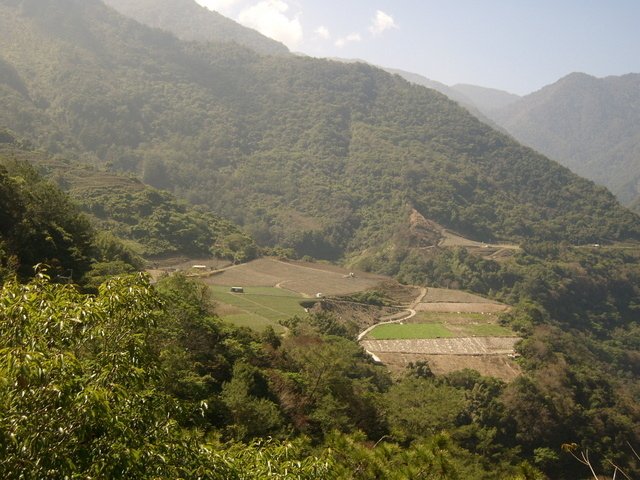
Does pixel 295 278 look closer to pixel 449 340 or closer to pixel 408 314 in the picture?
pixel 408 314

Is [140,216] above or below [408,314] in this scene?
above

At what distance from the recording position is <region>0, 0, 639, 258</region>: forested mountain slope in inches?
4018

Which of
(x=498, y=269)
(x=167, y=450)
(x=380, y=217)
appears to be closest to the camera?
(x=167, y=450)

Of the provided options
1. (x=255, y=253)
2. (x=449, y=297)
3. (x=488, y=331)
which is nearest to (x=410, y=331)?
(x=488, y=331)

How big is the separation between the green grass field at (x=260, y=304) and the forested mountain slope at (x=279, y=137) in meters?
43.1

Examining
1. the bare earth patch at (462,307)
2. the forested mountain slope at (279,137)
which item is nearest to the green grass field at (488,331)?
the bare earth patch at (462,307)

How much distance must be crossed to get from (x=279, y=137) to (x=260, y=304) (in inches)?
3629

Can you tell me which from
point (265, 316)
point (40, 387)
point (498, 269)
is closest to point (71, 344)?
point (40, 387)

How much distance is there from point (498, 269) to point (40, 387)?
265 feet

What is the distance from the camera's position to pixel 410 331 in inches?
1881

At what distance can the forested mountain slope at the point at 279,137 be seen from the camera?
102 m

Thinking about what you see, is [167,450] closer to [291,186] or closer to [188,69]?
[291,186]

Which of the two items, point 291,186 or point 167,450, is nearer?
point 167,450

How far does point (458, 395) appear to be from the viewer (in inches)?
1276
